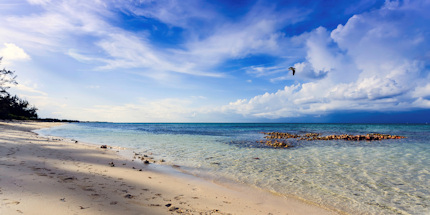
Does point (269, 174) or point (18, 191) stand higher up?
point (18, 191)

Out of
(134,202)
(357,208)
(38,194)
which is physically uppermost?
(38,194)

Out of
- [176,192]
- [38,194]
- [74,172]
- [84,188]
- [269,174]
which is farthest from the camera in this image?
[269,174]

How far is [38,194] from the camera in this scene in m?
5.17

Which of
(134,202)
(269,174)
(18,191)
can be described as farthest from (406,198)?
(18,191)

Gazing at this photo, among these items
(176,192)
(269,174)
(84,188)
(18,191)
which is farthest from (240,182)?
(18,191)

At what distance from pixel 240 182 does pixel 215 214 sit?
407 cm

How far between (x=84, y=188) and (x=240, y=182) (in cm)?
614

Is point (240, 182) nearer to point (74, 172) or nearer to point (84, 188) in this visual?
point (84, 188)

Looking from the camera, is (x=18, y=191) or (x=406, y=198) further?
(x=406, y=198)

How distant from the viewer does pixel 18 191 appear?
517cm

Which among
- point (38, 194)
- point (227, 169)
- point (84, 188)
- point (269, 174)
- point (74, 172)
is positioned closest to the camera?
point (38, 194)

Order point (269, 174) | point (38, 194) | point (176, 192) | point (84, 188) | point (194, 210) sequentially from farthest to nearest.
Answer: point (269, 174) → point (176, 192) → point (84, 188) → point (194, 210) → point (38, 194)

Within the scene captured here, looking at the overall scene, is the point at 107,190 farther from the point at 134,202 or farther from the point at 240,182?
the point at 240,182

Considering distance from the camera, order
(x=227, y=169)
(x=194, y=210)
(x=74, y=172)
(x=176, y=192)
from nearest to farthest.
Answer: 1. (x=194, y=210)
2. (x=176, y=192)
3. (x=74, y=172)
4. (x=227, y=169)
